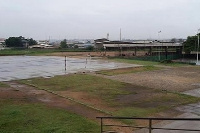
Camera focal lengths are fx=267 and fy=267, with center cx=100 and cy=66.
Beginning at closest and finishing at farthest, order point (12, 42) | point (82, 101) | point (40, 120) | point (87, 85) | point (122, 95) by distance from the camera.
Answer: point (40, 120)
point (82, 101)
point (122, 95)
point (87, 85)
point (12, 42)

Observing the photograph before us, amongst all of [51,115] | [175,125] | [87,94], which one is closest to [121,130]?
[175,125]

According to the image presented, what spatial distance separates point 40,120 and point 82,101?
15.9ft

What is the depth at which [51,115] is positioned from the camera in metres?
13.0

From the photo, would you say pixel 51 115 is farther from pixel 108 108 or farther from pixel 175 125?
pixel 175 125

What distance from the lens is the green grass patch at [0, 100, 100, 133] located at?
1077 cm

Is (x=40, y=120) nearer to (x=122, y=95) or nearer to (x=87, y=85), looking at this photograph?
(x=122, y=95)

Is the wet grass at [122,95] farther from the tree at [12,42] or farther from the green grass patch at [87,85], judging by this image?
the tree at [12,42]

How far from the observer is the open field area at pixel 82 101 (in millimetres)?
11805

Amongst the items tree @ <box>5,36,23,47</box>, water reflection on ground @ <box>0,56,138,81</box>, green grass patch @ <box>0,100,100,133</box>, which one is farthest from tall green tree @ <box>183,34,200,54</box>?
tree @ <box>5,36,23,47</box>

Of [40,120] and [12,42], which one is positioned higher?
[12,42]

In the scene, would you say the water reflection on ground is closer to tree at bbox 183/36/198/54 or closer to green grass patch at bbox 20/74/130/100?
green grass patch at bbox 20/74/130/100

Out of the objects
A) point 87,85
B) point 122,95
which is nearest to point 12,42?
point 87,85

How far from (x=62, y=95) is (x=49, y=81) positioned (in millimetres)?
6564

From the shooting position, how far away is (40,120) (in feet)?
39.2
